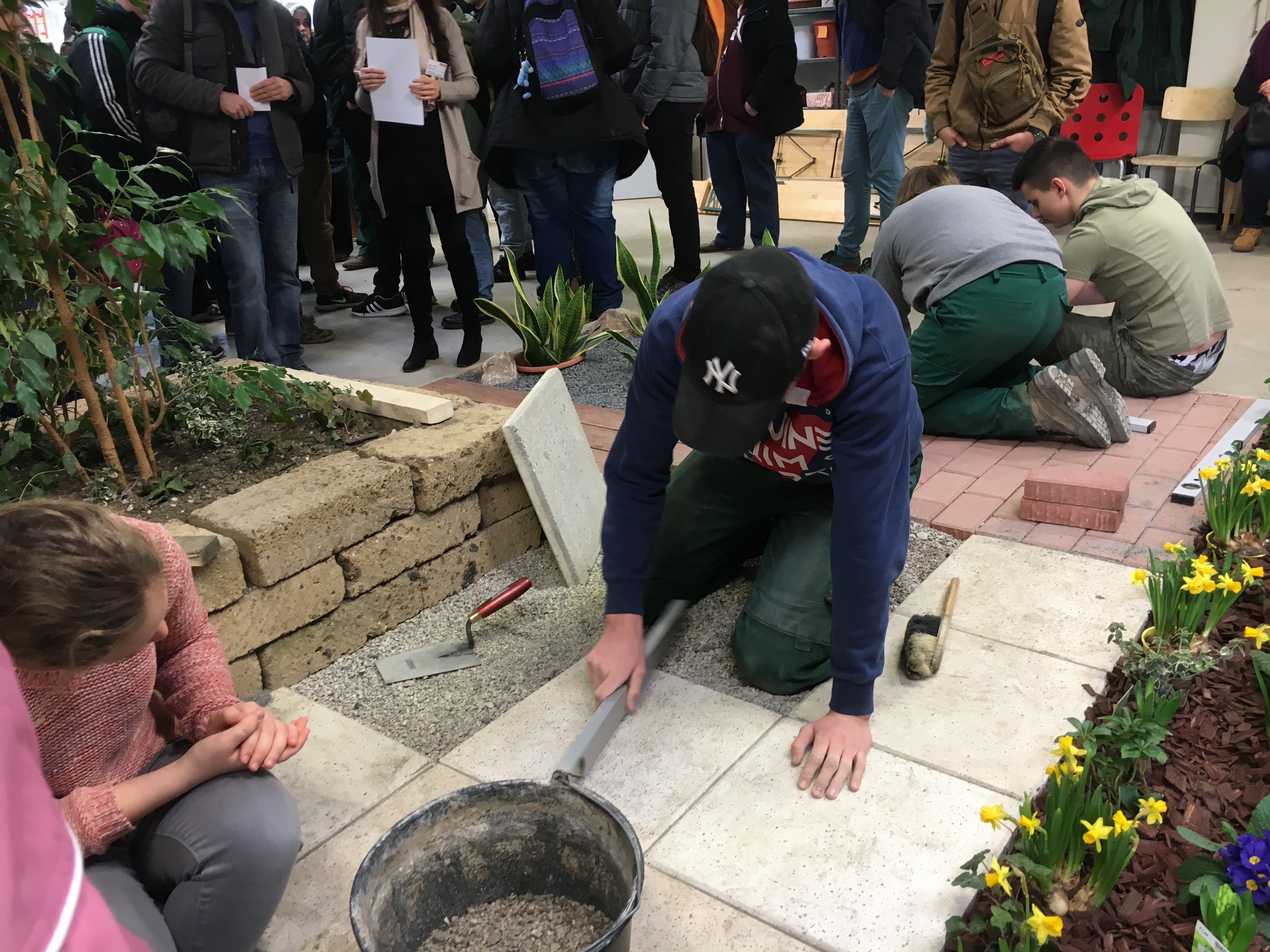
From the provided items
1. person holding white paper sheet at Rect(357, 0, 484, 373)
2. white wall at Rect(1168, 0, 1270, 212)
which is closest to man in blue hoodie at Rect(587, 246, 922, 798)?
person holding white paper sheet at Rect(357, 0, 484, 373)

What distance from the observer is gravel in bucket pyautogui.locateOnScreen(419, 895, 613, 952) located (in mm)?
1522

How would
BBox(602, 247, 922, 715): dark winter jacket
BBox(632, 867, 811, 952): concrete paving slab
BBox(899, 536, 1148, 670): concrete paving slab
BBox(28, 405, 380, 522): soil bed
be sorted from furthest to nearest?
1. BBox(28, 405, 380, 522): soil bed
2. BBox(899, 536, 1148, 670): concrete paving slab
3. BBox(602, 247, 922, 715): dark winter jacket
4. BBox(632, 867, 811, 952): concrete paving slab

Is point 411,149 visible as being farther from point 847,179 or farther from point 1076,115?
point 1076,115

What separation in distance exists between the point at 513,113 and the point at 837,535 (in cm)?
318

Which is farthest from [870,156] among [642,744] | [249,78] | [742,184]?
[642,744]

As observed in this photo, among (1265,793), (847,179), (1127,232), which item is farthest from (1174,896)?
(847,179)

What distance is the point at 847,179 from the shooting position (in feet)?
18.0

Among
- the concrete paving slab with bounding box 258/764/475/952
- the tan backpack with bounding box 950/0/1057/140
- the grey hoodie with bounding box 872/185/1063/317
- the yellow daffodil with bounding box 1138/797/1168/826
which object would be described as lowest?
the concrete paving slab with bounding box 258/764/475/952

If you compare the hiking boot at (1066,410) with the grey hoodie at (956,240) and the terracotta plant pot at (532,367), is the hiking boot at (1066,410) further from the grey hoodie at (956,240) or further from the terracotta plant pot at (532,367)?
the terracotta plant pot at (532,367)

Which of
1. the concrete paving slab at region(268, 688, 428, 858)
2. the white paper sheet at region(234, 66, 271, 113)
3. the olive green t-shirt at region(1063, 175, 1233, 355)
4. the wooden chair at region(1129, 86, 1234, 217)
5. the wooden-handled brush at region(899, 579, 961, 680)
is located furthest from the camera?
the wooden chair at region(1129, 86, 1234, 217)

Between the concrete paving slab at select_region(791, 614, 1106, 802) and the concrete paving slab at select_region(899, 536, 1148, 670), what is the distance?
0.06m

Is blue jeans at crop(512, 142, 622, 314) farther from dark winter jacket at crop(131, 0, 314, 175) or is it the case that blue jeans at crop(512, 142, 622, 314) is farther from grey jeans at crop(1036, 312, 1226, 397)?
grey jeans at crop(1036, 312, 1226, 397)

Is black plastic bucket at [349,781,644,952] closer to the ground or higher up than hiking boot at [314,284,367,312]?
higher up

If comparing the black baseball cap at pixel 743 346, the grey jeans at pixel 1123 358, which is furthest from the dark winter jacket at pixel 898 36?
the black baseball cap at pixel 743 346
